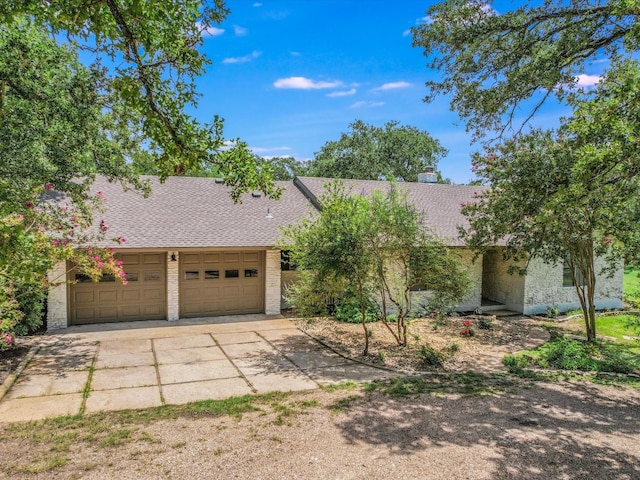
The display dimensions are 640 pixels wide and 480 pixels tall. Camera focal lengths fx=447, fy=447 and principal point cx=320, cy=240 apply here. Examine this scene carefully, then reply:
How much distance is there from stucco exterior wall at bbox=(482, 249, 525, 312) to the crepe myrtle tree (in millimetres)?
7077

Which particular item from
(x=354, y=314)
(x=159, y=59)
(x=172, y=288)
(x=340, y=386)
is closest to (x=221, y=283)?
(x=172, y=288)

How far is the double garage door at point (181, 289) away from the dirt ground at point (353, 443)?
23.2 ft

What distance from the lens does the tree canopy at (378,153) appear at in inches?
1316

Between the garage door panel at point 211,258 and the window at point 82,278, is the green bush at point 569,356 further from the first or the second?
the window at point 82,278

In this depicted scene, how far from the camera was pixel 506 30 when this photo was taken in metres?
7.96

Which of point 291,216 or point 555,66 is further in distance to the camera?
point 291,216

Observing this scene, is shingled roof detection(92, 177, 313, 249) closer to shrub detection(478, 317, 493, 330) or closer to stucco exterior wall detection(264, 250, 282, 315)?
stucco exterior wall detection(264, 250, 282, 315)

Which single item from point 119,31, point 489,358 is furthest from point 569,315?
point 119,31

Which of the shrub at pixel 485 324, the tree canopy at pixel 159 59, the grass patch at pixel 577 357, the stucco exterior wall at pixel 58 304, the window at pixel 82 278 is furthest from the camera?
the shrub at pixel 485 324

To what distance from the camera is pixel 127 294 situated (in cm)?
1321

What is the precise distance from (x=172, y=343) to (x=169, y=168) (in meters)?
6.30

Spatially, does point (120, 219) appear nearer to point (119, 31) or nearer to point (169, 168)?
point (169, 168)

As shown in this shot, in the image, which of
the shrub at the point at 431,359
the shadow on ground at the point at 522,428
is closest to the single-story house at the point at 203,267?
the shrub at the point at 431,359

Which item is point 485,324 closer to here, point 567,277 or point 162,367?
point 567,277
